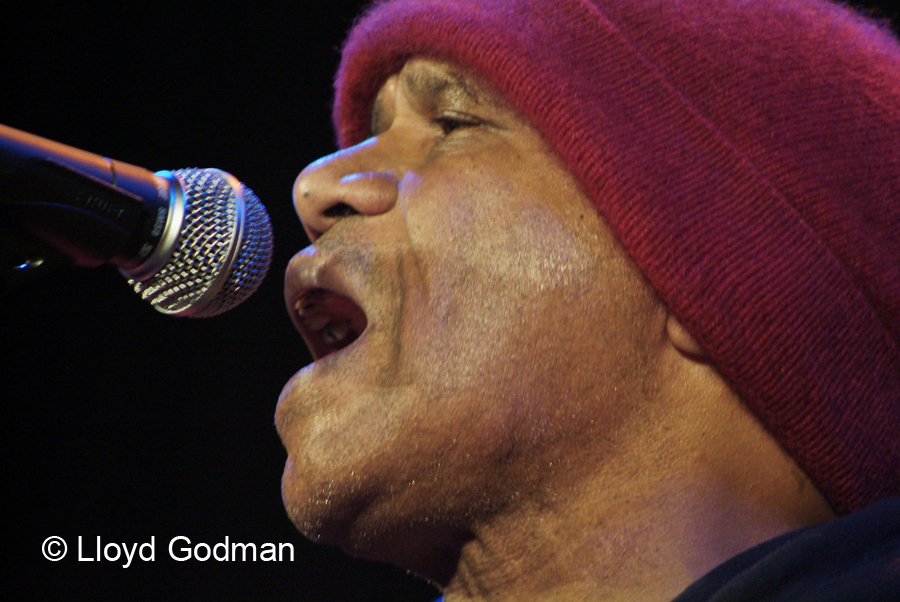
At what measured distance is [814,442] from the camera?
1.22 m

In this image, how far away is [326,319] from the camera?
154cm

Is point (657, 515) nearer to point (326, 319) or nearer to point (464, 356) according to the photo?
point (464, 356)

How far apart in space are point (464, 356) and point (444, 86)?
0.46 m

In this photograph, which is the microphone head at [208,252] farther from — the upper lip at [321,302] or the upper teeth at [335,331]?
the upper teeth at [335,331]

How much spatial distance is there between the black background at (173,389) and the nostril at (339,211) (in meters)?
1.36

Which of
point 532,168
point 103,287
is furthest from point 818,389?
point 103,287

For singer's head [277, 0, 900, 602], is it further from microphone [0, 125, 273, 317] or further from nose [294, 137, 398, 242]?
microphone [0, 125, 273, 317]

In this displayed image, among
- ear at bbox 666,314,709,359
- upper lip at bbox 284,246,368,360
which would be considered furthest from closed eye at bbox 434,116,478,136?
ear at bbox 666,314,709,359

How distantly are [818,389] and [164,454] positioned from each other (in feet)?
7.09

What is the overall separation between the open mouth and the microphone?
220 mm

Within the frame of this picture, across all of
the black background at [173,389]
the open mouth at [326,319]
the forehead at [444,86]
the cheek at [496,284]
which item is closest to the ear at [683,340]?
the cheek at [496,284]

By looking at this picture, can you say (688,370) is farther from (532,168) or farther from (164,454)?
(164,454)

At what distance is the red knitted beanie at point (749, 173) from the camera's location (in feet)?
3.93

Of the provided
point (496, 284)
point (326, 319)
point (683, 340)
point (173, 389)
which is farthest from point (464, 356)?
point (173, 389)
